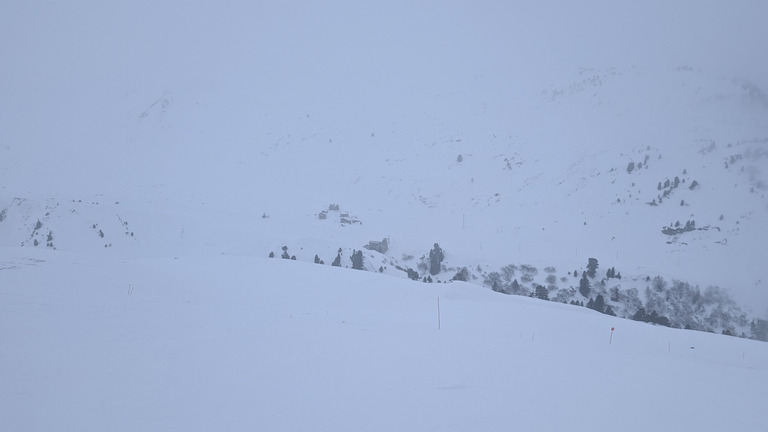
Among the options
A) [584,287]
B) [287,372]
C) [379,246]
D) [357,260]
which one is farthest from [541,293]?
[287,372]

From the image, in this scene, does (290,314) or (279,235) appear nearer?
(290,314)

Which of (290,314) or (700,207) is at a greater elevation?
(700,207)

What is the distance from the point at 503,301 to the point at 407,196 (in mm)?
43675

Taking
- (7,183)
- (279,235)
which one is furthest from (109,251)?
(7,183)

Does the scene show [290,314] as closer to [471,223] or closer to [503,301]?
[503,301]

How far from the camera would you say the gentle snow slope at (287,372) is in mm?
5320

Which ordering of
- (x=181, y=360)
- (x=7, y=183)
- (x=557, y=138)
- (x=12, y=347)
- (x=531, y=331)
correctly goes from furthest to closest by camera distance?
1. (x=557, y=138)
2. (x=7, y=183)
3. (x=531, y=331)
4. (x=181, y=360)
5. (x=12, y=347)

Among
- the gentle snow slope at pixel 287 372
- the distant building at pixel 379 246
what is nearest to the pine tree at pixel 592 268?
the distant building at pixel 379 246

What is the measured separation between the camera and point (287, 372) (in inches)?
269

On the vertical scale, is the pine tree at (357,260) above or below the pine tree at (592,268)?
below

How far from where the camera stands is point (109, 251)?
35031 millimetres

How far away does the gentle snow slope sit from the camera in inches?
209

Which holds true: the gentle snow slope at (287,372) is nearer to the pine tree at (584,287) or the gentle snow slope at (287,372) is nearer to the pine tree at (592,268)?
the pine tree at (584,287)

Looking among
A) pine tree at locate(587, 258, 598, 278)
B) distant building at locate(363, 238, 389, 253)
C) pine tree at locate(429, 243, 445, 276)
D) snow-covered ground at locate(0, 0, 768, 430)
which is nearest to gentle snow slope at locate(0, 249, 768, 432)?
snow-covered ground at locate(0, 0, 768, 430)
